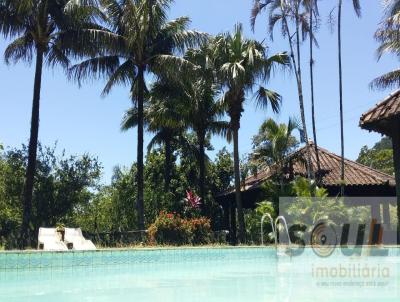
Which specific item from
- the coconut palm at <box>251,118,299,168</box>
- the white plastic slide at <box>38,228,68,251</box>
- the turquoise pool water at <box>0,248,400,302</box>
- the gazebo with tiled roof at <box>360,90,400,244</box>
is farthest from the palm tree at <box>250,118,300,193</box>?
the white plastic slide at <box>38,228,68,251</box>

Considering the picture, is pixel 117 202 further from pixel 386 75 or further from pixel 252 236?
pixel 386 75

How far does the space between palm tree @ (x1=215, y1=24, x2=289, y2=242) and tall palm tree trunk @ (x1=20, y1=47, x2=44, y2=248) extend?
657 cm

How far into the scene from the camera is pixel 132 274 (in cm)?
1054

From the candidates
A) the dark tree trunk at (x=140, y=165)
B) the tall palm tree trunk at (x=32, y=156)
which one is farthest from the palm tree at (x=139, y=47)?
the tall palm tree trunk at (x=32, y=156)

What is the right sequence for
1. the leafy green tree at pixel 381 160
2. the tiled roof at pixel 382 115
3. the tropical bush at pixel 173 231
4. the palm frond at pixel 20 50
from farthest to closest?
1. the leafy green tree at pixel 381 160
2. the palm frond at pixel 20 50
3. the tropical bush at pixel 173 231
4. the tiled roof at pixel 382 115

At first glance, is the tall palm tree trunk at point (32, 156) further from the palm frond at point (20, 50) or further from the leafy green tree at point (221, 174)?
the leafy green tree at point (221, 174)

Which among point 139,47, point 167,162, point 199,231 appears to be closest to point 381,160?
point 167,162

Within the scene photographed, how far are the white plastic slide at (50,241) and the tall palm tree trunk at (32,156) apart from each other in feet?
4.24

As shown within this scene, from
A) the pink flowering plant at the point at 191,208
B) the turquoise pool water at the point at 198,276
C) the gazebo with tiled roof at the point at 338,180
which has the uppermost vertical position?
the gazebo with tiled roof at the point at 338,180

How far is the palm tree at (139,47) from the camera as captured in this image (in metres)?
19.3

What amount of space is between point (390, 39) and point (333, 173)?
18.7 feet

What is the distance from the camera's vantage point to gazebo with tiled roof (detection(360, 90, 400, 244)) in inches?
477

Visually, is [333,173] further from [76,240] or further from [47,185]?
[47,185]

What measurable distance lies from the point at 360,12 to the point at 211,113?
7889 mm
